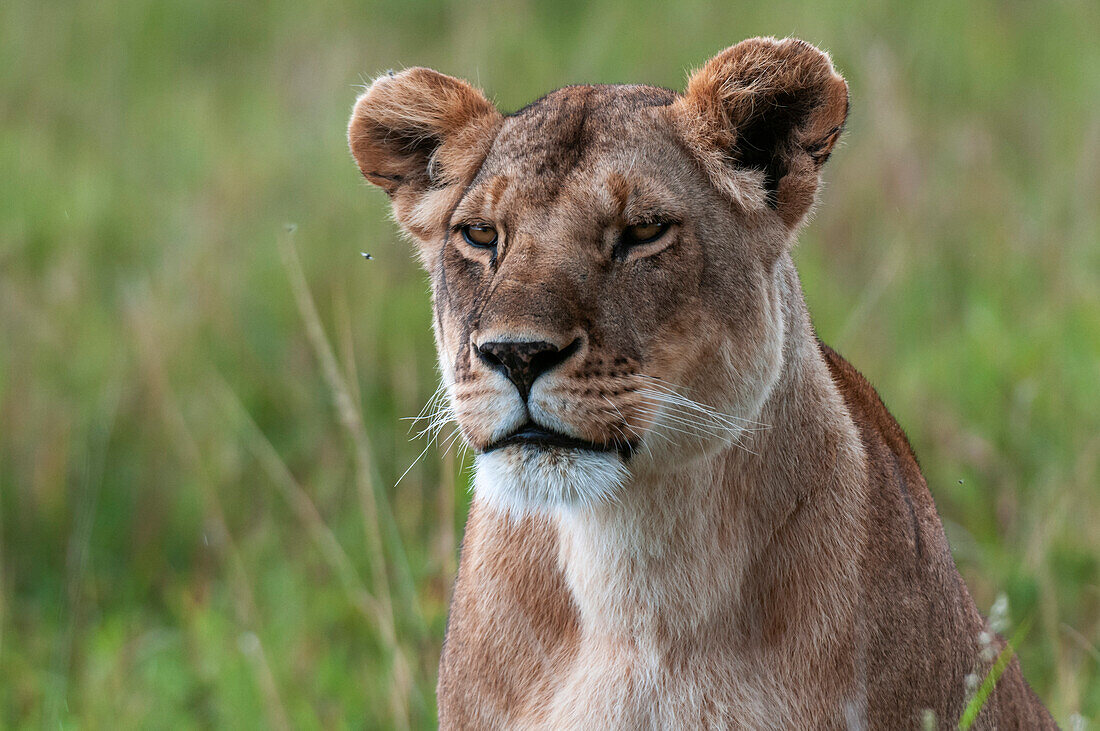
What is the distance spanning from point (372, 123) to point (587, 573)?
1352mm

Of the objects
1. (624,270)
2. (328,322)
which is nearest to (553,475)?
(624,270)

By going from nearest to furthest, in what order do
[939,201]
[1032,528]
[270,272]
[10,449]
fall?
[1032,528] < [10,449] < [270,272] < [939,201]

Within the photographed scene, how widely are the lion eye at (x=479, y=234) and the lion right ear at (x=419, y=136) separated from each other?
0.80 feet

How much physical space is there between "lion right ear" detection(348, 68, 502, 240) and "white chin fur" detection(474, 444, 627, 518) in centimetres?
89

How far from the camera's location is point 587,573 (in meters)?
3.15

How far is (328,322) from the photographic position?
22.9ft

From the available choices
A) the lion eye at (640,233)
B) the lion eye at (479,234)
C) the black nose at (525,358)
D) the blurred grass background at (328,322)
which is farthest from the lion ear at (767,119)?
the blurred grass background at (328,322)

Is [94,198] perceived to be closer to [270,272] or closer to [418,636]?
[270,272]

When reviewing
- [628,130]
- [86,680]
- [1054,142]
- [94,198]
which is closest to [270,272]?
[94,198]

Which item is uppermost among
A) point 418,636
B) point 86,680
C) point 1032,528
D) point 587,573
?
point 587,573

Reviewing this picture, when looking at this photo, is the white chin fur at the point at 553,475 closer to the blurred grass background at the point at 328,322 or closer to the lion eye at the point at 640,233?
the lion eye at the point at 640,233

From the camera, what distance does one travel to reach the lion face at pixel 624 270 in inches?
112

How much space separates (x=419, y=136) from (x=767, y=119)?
A: 94 cm

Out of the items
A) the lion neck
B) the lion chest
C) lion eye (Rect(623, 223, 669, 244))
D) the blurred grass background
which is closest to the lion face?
lion eye (Rect(623, 223, 669, 244))
